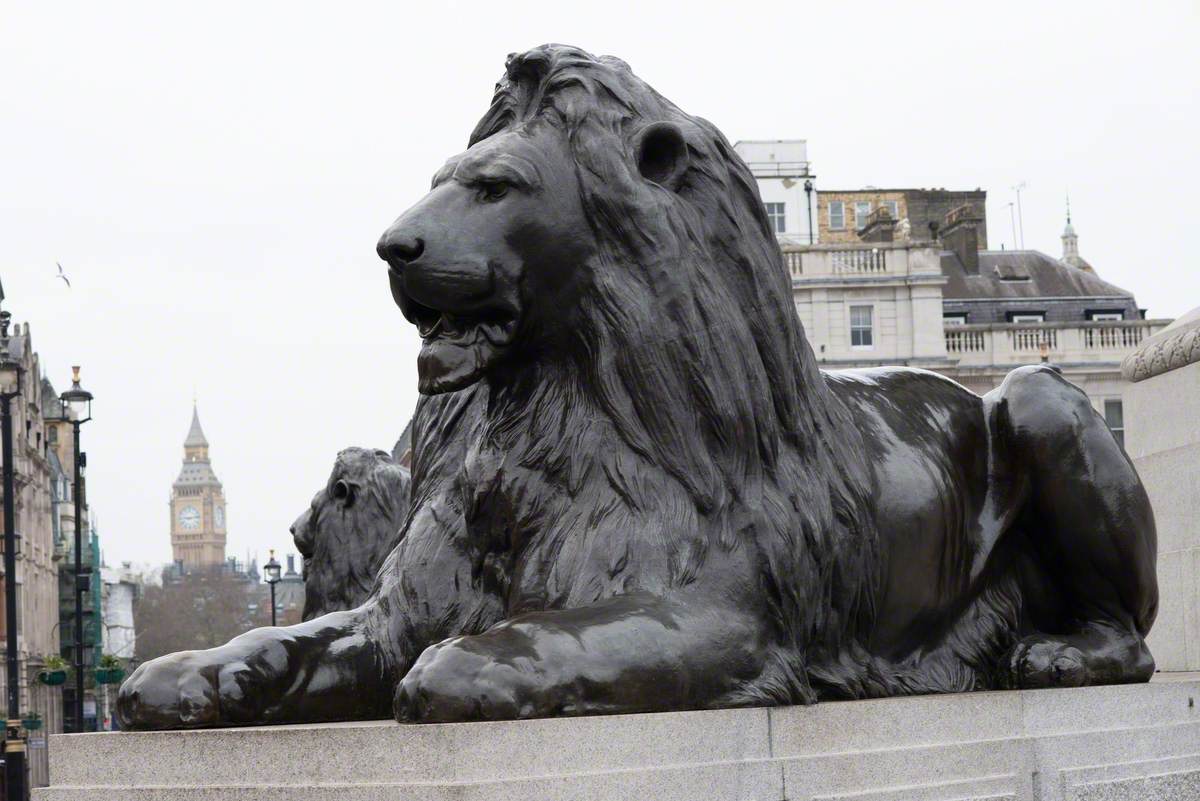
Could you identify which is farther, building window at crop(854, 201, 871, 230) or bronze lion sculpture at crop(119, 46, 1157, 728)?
building window at crop(854, 201, 871, 230)

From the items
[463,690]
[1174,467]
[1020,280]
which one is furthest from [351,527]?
[1020,280]

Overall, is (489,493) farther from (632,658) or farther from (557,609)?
(632,658)

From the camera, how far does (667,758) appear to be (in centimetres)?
432

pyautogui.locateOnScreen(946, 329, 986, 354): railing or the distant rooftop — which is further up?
the distant rooftop

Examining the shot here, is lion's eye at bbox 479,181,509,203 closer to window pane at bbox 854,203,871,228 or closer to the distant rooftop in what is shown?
the distant rooftop

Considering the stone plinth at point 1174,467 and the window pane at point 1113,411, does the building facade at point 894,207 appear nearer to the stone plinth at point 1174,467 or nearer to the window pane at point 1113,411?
the window pane at point 1113,411

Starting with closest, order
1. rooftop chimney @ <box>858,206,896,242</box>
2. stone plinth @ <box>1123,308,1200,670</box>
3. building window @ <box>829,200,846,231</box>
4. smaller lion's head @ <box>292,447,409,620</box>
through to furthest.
A: smaller lion's head @ <box>292,447,409,620</box>
stone plinth @ <box>1123,308,1200,670</box>
rooftop chimney @ <box>858,206,896,242</box>
building window @ <box>829,200,846,231</box>

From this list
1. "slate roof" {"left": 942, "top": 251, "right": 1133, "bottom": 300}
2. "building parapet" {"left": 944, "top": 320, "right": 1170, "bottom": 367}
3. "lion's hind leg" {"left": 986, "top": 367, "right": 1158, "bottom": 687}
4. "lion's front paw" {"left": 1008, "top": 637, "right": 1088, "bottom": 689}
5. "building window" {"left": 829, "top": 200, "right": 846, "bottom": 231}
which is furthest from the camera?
"building window" {"left": 829, "top": 200, "right": 846, "bottom": 231}

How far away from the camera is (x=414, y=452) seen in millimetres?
5629

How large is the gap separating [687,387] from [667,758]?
3.55ft

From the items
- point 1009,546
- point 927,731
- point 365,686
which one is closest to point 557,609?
point 365,686

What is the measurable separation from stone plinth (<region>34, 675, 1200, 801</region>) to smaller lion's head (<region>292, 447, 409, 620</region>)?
3970mm

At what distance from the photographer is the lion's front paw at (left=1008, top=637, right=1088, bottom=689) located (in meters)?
5.88

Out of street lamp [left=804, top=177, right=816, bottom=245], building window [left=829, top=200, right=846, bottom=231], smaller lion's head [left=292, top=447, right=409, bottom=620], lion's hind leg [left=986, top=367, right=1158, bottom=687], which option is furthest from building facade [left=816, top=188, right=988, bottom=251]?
lion's hind leg [left=986, top=367, right=1158, bottom=687]
